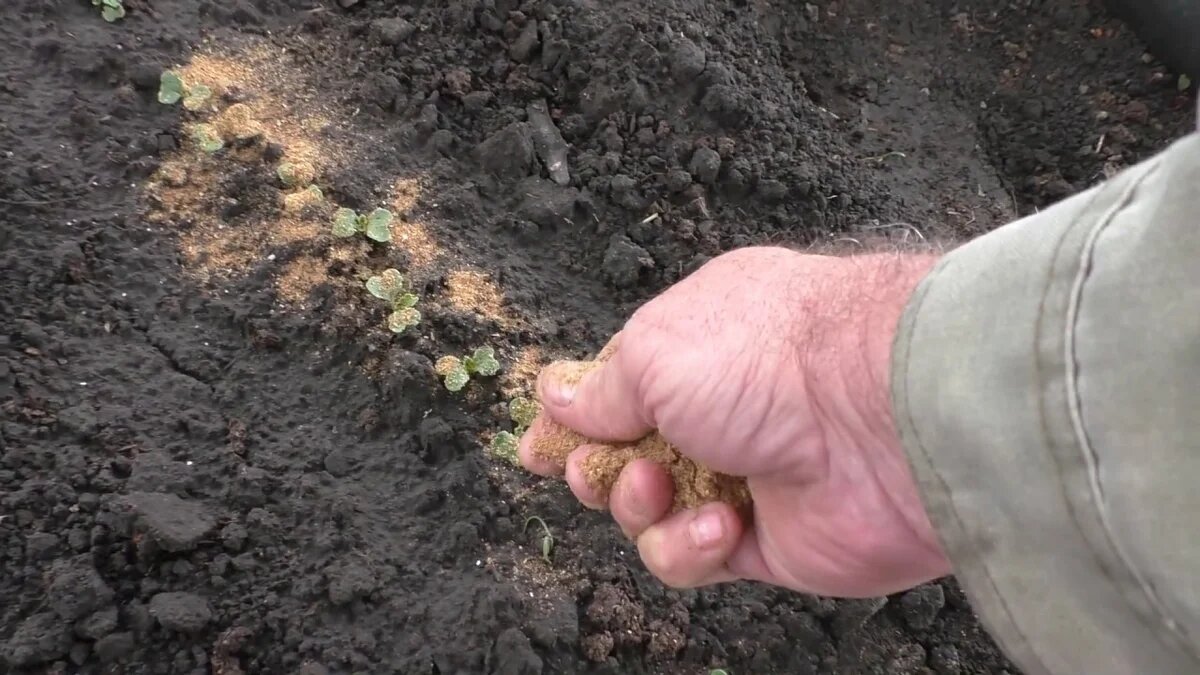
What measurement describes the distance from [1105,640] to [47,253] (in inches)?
101

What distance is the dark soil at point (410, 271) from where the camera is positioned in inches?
81.0

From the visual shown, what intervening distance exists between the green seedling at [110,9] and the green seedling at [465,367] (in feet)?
5.39

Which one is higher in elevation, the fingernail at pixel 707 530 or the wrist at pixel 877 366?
the wrist at pixel 877 366

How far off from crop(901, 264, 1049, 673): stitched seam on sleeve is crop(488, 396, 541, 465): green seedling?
4.05ft

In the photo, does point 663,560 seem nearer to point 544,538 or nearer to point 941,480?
point 544,538

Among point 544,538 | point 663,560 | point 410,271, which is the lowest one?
point 544,538

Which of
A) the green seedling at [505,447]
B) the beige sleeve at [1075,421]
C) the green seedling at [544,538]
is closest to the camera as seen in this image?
the beige sleeve at [1075,421]

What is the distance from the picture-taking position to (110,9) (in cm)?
290

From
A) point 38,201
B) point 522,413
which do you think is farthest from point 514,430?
point 38,201

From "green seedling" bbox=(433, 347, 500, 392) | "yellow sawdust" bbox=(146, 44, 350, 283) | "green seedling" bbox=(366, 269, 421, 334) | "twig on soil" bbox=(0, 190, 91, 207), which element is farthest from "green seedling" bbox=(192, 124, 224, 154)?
"green seedling" bbox=(433, 347, 500, 392)

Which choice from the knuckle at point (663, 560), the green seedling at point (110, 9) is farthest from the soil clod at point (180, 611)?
the green seedling at point (110, 9)

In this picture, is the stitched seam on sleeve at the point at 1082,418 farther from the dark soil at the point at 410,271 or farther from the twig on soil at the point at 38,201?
the twig on soil at the point at 38,201

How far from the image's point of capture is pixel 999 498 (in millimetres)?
1115

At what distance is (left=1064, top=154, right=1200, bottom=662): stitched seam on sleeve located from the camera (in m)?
0.96
